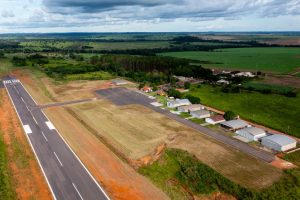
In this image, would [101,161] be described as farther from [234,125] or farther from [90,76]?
[90,76]

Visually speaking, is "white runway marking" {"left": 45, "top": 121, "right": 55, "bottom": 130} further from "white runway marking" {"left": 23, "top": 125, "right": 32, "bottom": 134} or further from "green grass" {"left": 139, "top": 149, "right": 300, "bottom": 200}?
"green grass" {"left": 139, "top": 149, "right": 300, "bottom": 200}

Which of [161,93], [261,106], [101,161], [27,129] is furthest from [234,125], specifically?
[27,129]

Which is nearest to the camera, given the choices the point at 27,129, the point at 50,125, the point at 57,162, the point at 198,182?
the point at 198,182

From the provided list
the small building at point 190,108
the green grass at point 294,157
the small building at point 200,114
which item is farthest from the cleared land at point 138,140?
the small building at point 190,108

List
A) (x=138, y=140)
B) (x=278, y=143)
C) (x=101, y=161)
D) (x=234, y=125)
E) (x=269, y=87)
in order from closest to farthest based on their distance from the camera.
→ (x=101, y=161)
(x=278, y=143)
(x=138, y=140)
(x=234, y=125)
(x=269, y=87)

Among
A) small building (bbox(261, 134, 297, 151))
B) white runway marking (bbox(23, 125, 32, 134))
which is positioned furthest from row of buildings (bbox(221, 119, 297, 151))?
white runway marking (bbox(23, 125, 32, 134))

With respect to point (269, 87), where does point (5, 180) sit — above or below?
above
